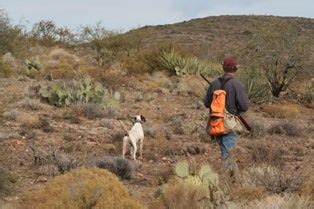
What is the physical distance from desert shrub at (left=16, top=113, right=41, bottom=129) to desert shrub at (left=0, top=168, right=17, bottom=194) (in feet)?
16.3

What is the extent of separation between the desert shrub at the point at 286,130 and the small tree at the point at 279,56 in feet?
25.5

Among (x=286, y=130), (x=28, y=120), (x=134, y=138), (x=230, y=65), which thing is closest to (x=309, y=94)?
(x=286, y=130)

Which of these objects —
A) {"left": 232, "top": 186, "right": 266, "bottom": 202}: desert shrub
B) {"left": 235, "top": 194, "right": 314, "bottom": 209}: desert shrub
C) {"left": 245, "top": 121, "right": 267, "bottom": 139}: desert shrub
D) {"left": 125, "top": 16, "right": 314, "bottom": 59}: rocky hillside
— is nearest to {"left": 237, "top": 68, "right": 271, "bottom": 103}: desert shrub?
{"left": 245, "top": 121, "right": 267, "bottom": 139}: desert shrub

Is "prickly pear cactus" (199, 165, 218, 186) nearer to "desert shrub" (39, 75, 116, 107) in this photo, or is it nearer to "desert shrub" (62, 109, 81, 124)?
"desert shrub" (62, 109, 81, 124)

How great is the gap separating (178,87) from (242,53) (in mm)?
2529

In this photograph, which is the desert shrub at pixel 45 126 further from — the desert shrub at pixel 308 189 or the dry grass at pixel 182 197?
the desert shrub at pixel 308 189

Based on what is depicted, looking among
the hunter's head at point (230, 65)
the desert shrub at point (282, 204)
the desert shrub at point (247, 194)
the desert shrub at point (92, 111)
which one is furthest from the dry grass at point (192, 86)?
the desert shrub at point (282, 204)

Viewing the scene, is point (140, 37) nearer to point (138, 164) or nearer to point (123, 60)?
point (123, 60)

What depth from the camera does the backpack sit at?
9.41 metres

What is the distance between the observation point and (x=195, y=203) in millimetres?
7082

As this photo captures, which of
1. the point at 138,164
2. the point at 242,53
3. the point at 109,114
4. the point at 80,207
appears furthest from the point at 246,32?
the point at 80,207

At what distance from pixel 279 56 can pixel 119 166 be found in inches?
561

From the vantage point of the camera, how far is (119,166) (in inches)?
408

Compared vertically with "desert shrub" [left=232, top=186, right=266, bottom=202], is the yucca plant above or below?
above
